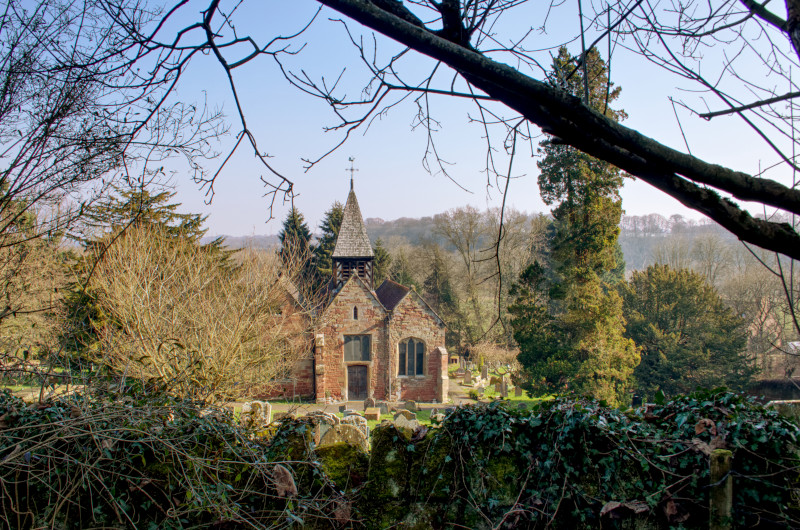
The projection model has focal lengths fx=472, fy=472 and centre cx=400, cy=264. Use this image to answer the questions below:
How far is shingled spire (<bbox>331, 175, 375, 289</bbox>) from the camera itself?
24.8m

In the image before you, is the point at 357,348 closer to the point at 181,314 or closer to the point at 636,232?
the point at 181,314

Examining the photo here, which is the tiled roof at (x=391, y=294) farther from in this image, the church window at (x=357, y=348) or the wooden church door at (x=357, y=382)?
the wooden church door at (x=357, y=382)

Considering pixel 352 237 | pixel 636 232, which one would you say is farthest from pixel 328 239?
pixel 636 232

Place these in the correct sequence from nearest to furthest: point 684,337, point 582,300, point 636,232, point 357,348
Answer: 1. point 582,300
2. point 684,337
3. point 357,348
4. point 636,232

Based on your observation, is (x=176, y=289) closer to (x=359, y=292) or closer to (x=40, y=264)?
(x=40, y=264)

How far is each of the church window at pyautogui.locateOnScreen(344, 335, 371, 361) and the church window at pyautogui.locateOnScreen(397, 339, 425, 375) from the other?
1.73 meters

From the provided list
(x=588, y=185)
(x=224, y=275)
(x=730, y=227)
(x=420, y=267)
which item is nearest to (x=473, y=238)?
(x=420, y=267)

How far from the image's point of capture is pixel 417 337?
23844 millimetres

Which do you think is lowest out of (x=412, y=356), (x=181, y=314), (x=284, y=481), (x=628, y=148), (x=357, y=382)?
(x=357, y=382)

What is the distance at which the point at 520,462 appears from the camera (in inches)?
155

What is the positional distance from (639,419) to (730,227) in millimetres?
2997

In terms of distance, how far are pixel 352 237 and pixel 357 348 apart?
19.2ft

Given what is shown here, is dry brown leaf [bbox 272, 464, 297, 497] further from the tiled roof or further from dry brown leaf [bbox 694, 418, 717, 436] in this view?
the tiled roof

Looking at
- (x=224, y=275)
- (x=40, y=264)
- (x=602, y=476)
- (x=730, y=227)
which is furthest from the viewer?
(x=40, y=264)
